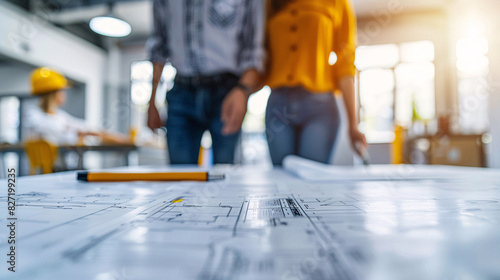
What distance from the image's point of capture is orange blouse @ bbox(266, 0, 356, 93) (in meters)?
0.82

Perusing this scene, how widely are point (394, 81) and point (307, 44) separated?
13.6ft

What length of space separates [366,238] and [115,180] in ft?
1.27

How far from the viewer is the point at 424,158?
10.3 feet

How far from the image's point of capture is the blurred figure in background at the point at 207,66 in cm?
76

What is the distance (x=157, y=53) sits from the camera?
854mm

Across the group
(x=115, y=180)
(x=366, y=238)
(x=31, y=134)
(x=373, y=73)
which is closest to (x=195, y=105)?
(x=115, y=180)

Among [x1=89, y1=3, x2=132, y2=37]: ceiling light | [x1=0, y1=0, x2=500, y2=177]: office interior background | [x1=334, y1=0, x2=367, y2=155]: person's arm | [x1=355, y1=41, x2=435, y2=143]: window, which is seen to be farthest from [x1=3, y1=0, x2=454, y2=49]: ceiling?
[x1=334, y1=0, x2=367, y2=155]: person's arm

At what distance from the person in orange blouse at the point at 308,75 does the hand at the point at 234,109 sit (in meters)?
0.14

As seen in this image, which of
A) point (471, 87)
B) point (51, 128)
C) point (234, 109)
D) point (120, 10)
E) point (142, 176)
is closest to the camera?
point (142, 176)

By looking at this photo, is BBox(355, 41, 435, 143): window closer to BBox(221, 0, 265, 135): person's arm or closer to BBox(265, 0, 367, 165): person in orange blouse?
BBox(265, 0, 367, 165): person in orange blouse

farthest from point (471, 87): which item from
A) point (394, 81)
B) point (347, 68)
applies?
point (347, 68)

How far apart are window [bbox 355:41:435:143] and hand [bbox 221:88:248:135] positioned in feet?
12.4

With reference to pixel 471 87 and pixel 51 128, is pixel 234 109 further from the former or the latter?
pixel 471 87


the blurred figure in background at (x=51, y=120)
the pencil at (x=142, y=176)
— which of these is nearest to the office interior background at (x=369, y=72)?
the blurred figure in background at (x=51, y=120)
